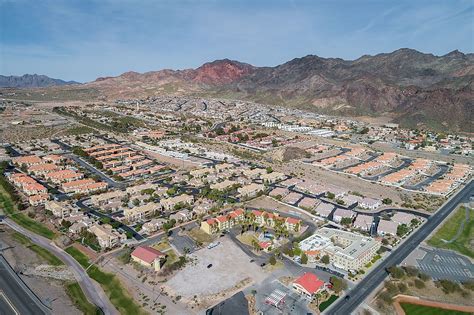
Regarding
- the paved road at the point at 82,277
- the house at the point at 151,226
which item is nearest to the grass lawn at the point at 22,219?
the paved road at the point at 82,277

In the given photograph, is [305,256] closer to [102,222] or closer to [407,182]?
[102,222]

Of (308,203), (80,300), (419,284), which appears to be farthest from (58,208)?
(419,284)

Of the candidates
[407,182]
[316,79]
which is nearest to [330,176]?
[407,182]

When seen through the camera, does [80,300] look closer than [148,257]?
Yes

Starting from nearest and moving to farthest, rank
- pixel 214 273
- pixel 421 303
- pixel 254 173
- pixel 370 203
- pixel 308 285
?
pixel 421 303 < pixel 308 285 < pixel 214 273 < pixel 370 203 < pixel 254 173

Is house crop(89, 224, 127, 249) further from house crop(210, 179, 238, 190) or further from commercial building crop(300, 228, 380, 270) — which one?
commercial building crop(300, 228, 380, 270)

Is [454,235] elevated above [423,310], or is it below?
above

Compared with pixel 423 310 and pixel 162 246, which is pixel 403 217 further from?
pixel 162 246

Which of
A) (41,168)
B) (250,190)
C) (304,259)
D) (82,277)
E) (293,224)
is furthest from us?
(41,168)

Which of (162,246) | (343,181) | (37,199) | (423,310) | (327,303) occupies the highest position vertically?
(343,181)
